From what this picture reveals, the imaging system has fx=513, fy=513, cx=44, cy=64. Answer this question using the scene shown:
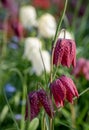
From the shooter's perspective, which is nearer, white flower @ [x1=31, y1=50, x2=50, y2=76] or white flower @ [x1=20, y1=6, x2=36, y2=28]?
white flower @ [x1=31, y1=50, x2=50, y2=76]

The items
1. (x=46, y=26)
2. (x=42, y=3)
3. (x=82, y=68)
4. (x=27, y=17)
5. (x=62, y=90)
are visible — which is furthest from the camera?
(x=42, y=3)

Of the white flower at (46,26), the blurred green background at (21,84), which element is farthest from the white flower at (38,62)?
the white flower at (46,26)

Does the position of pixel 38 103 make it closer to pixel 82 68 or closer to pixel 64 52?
pixel 64 52

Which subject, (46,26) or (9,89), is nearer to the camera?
(9,89)

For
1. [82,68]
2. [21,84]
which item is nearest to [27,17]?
[21,84]

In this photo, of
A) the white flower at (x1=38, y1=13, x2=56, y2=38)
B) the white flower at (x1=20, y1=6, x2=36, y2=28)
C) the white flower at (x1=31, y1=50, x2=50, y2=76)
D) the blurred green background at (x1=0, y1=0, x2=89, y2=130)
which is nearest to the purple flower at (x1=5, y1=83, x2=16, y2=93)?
the blurred green background at (x1=0, y1=0, x2=89, y2=130)

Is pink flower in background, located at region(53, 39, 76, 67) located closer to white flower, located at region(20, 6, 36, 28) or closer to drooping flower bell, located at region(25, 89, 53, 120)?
drooping flower bell, located at region(25, 89, 53, 120)
